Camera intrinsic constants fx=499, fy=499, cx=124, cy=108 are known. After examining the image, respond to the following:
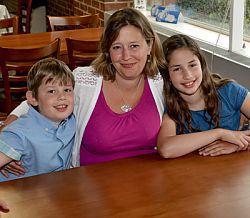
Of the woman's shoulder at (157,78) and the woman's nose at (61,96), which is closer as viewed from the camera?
the woman's nose at (61,96)

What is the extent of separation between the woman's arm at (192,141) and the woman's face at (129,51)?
0.31m

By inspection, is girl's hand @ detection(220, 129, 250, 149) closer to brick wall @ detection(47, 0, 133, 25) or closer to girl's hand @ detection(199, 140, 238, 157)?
girl's hand @ detection(199, 140, 238, 157)

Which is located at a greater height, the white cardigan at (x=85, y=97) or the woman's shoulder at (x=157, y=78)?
the woman's shoulder at (x=157, y=78)

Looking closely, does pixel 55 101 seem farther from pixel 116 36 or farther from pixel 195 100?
pixel 195 100

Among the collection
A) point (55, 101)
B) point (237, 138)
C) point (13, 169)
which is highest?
point (55, 101)

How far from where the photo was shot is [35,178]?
1579 mm

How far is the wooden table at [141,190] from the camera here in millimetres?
1373

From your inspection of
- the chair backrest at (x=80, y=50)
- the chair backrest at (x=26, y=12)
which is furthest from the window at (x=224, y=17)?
the chair backrest at (x=26, y=12)

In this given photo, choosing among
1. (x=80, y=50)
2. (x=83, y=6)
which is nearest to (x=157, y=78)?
(x=80, y=50)

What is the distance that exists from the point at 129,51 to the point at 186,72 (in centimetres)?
24

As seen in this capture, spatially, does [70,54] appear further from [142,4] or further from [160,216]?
[160,216]

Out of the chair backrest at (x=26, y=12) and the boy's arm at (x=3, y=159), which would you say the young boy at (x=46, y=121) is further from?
the chair backrest at (x=26, y=12)

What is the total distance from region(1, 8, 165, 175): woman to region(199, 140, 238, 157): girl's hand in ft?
0.91

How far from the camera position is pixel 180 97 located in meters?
1.98
